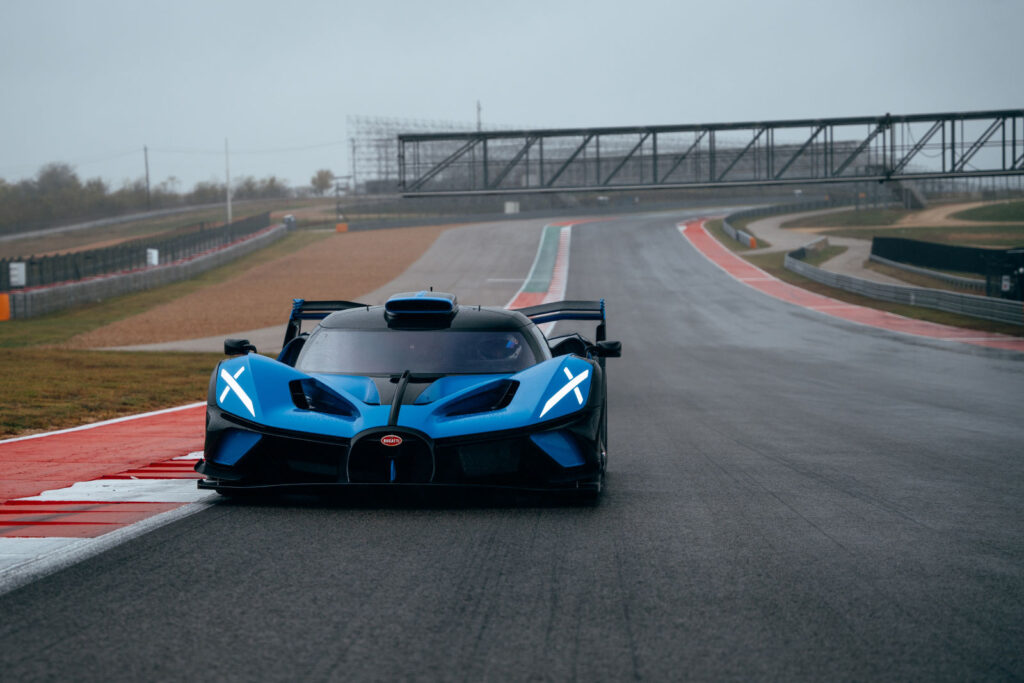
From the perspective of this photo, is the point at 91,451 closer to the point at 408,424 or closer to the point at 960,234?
the point at 408,424

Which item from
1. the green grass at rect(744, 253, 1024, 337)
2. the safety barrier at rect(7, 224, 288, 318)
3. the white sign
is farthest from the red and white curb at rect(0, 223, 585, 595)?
the green grass at rect(744, 253, 1024, 337)

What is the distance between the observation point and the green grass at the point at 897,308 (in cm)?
3112

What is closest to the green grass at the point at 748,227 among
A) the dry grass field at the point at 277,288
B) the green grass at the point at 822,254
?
the green grass at the point at 822,254

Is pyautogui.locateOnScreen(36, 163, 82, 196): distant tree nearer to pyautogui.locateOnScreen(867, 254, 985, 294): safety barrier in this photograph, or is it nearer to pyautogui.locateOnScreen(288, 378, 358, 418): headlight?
pyautogui.locateOnScreen(867, 254, 985, 294): safety barrier

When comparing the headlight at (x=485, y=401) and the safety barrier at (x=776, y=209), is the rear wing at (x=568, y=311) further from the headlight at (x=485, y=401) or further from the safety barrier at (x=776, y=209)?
the safety barrier at (x=776, y=209)

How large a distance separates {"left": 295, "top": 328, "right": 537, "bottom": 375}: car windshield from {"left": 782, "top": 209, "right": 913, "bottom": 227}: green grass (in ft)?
237

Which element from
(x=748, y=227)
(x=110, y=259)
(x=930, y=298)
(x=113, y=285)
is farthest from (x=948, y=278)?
(x=748, y=227)

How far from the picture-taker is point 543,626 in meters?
3.80

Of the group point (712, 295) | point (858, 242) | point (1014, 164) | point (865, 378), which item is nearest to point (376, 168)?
point (858, 242)

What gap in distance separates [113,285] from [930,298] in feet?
101

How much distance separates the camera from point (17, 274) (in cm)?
3528

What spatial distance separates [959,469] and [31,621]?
6640 mm

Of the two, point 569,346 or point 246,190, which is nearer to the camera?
point 569,346

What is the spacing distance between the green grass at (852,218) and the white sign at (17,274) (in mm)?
58093
